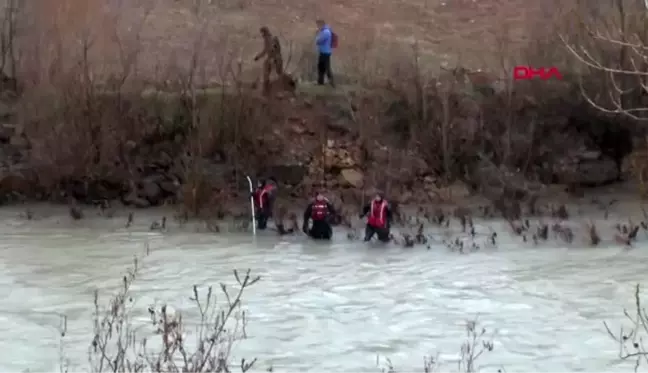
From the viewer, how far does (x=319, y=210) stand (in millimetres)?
17656

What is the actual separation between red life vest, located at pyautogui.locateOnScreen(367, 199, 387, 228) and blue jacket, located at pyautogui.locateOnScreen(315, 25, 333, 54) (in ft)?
24.5

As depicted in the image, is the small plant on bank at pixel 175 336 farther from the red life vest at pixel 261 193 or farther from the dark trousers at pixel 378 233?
→ the red life vest at pixel 261 193

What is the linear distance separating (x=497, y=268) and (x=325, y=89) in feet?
35.5

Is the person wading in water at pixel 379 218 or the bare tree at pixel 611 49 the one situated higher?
the bare tree at pixel 611 49

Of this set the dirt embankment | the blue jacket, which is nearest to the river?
the dirt embankment

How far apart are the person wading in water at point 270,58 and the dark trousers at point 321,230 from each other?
7087 mm

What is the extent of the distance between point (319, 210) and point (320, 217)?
0.50 ft

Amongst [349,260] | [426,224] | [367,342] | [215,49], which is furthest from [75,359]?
[215,49]

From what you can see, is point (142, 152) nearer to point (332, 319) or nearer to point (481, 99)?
point (481, 99)

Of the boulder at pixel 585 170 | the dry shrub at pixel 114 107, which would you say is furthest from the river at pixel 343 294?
the boulder at pixel 585 170

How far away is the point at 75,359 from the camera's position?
981 centimetres

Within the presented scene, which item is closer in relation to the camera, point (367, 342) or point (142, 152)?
point (367, 342)

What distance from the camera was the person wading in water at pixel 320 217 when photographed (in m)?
17.7

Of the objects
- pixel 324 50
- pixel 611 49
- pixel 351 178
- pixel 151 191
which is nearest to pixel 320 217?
pixel 351 178
